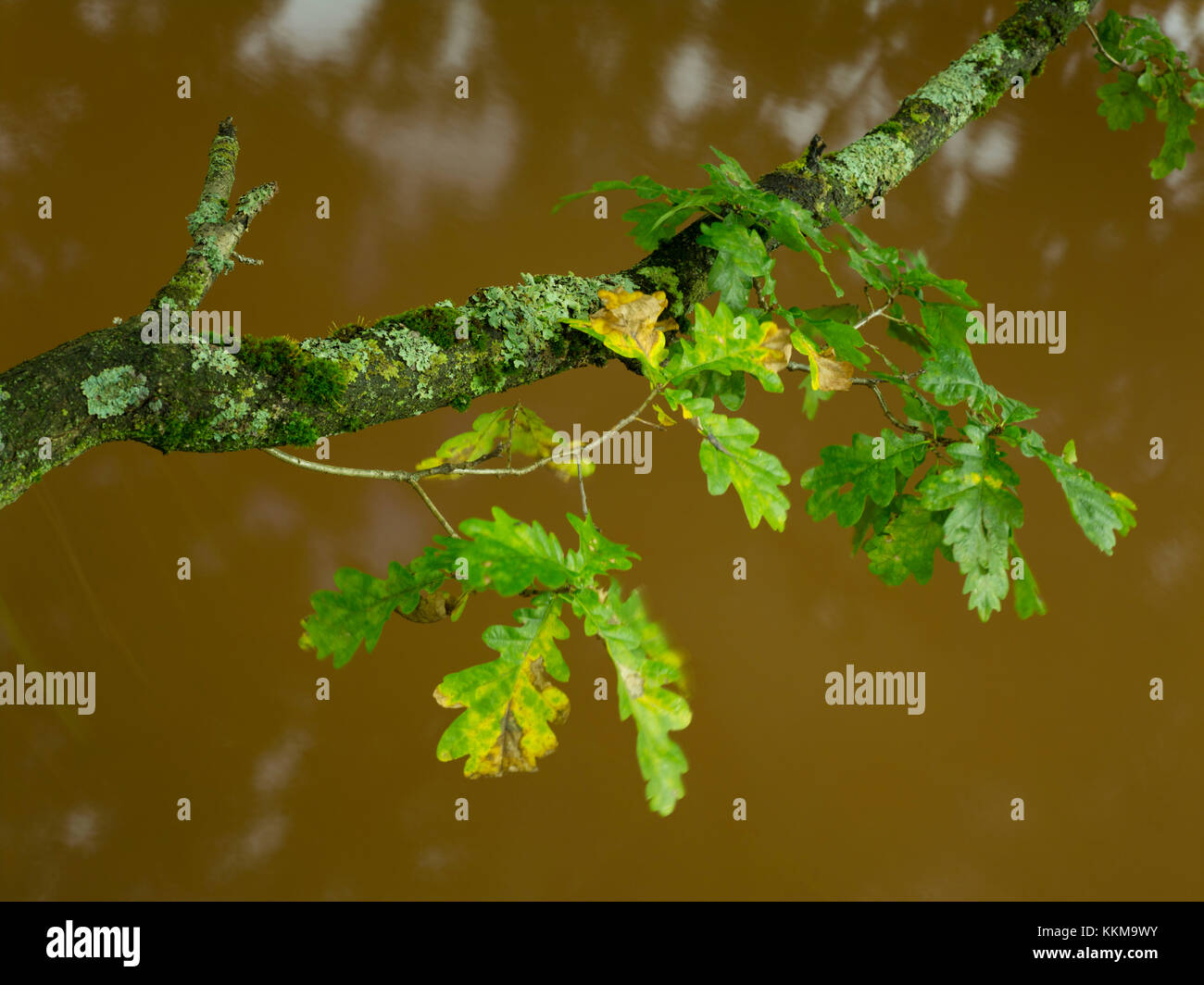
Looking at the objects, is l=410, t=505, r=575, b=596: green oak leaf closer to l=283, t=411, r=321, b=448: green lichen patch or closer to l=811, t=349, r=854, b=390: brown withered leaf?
l=283, t=411, r=321, b=448: green lichen patch

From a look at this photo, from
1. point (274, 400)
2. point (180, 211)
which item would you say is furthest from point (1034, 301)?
point (274, 400)

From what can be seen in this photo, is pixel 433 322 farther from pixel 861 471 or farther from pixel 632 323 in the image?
pixel 861 471

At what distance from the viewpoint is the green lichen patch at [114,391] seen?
0.67 metres

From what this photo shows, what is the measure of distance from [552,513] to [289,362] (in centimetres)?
159

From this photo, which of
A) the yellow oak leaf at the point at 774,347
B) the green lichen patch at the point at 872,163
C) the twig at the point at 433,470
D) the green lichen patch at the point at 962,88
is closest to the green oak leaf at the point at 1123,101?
the green lichen patch at the point at 962,88

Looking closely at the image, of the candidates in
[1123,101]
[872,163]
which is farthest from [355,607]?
[1123,101]

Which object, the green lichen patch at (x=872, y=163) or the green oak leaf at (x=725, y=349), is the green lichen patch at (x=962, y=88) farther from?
the green oak leaf at (x=725, y=349)

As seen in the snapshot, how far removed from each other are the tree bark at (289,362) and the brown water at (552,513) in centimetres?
122

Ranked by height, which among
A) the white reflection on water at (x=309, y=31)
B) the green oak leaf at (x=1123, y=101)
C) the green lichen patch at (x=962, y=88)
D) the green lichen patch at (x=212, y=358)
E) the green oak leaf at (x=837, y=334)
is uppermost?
the white reflection on water at (x=309, y=31)

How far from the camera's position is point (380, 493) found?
2219 millimetres

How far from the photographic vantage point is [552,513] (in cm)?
234

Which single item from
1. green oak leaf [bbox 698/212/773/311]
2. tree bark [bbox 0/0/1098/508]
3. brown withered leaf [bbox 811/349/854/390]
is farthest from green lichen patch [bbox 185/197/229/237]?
brown withered leaf [bbox 811/349/854/390]

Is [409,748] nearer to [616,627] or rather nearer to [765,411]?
[765,411]

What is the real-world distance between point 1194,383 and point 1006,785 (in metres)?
1.03
